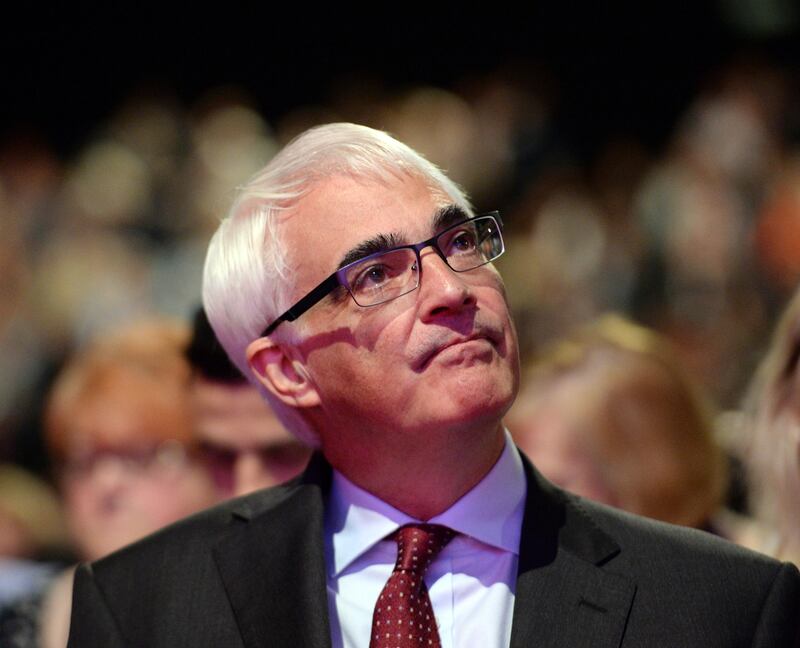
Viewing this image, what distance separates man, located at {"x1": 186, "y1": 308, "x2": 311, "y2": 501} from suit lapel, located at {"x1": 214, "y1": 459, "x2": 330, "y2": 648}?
24.4 inches

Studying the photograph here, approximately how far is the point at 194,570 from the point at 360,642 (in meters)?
0.33

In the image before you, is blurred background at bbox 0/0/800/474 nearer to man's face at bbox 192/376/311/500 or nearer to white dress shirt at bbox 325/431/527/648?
man's face at bbox 192/376/311/500

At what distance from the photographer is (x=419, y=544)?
193cm

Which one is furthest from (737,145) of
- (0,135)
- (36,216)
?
(0,135)

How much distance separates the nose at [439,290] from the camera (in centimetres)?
189

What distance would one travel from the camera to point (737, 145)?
6.77m

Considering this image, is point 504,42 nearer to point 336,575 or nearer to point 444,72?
point 444,72

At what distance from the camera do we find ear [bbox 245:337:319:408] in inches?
81.6

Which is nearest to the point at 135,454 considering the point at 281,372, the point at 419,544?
the point at 281,372

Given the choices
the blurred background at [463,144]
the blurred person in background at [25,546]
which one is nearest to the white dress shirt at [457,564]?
the blurred person in background at [25,546]

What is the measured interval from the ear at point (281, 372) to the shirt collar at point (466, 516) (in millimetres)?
183

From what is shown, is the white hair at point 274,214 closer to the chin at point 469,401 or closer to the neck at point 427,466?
the neck at point 427,466

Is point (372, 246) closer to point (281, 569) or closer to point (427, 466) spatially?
point (427, 466)

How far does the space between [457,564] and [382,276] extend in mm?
497
